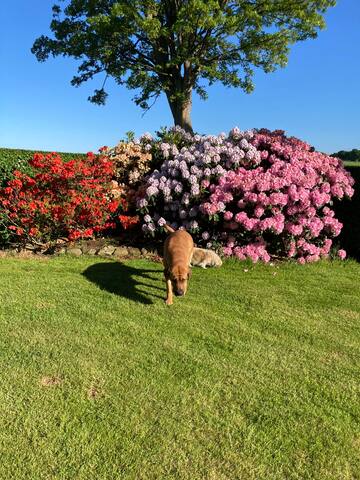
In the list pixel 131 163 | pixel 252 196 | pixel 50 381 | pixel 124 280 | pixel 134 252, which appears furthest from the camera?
pixel 131 163

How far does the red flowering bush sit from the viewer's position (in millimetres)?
8562

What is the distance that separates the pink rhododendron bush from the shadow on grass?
63.6 inches

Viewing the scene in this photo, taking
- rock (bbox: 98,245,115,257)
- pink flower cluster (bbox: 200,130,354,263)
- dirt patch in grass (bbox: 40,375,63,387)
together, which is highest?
pink flower cluster (bbox: 200,130,354,263)

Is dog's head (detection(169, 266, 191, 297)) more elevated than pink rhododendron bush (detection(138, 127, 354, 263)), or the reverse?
pink rhododendron bush (detection(138, 127, 354, 263))

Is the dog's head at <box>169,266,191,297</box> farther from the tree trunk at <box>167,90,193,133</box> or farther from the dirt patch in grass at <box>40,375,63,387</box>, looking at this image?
the tree trunk at <box>167,90,193,133</box>

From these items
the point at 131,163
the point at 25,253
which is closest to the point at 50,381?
the point at 25,253

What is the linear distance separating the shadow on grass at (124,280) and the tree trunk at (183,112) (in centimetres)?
782

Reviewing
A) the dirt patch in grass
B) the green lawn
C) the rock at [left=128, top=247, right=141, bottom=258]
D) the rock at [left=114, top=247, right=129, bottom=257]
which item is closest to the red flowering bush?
the rock at [left=114, top=247, right=129, bottom=257]

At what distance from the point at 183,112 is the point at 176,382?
12.0m

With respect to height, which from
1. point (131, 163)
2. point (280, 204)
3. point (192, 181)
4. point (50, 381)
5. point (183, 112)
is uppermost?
point (183, 112)

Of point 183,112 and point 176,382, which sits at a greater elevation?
point 183,112

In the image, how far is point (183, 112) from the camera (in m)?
14.5

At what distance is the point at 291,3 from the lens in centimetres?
1296

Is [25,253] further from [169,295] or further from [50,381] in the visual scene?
[50,381]
